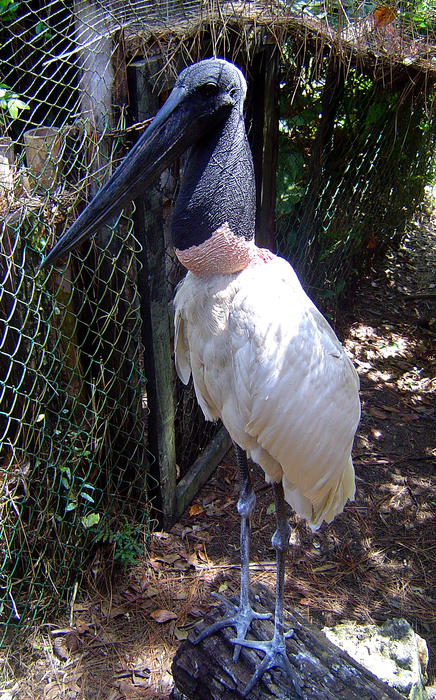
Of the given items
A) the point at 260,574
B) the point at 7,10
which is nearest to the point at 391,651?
the point at 260,574

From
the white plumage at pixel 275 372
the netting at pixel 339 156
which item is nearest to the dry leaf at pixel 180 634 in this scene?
the white plumage at pixel 275 372

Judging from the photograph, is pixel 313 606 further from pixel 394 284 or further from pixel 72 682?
pixel 394 284

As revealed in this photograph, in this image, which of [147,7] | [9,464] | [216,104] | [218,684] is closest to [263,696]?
[218,684]

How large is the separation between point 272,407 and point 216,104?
106cm

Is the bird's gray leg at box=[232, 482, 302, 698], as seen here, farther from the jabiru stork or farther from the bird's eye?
the bird's eye

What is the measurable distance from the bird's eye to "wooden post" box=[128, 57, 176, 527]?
86cm

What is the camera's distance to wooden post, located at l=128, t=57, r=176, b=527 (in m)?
2.68

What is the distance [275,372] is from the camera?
2.05 metres

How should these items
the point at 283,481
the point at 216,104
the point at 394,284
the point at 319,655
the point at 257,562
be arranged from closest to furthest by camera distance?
the point at 216,104, the point at 283,481, the point at 319,655, the point at 257,562, the point at 394,284

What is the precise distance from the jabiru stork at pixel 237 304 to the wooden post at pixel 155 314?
27.6 inches

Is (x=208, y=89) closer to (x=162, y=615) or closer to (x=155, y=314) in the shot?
(x=155, y=314)

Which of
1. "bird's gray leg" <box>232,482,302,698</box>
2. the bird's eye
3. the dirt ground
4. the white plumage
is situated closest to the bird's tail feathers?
the white plumage

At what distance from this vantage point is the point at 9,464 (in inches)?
104

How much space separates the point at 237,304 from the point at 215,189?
40 centimetres
